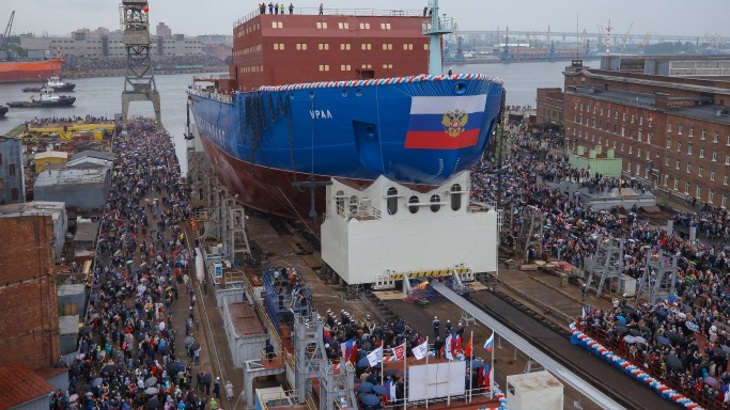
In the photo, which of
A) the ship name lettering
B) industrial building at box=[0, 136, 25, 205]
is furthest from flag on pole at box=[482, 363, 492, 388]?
industrial building at box=[0, 136, 25, 205]

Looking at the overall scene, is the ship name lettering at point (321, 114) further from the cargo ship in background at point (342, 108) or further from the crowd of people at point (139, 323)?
the crowd of people at point (139, 323)

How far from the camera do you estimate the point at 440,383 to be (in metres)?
14.3

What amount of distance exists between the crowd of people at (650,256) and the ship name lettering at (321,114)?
5696mm

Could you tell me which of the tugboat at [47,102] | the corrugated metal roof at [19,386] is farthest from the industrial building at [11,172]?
the tugboat at [47,102]

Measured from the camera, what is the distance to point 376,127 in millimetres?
22766

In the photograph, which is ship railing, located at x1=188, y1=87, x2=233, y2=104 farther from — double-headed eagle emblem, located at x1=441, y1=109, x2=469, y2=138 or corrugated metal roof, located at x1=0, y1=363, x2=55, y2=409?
corrugated metal roof, located at x1=0, y1=363, x2=55, y2=409

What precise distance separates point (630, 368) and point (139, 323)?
11745 mm

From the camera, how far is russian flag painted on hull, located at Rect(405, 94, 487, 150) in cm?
2178

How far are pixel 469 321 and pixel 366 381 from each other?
6327mm

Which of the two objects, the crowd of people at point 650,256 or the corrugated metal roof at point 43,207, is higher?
the corrugated metal roof at point 43,207

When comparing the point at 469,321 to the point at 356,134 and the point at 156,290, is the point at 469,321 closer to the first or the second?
the point at 356,134

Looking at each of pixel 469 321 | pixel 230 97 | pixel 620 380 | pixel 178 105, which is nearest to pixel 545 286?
pixel 469 321

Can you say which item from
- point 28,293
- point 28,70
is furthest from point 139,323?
point 28,70

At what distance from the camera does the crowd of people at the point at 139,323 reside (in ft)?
50.6
